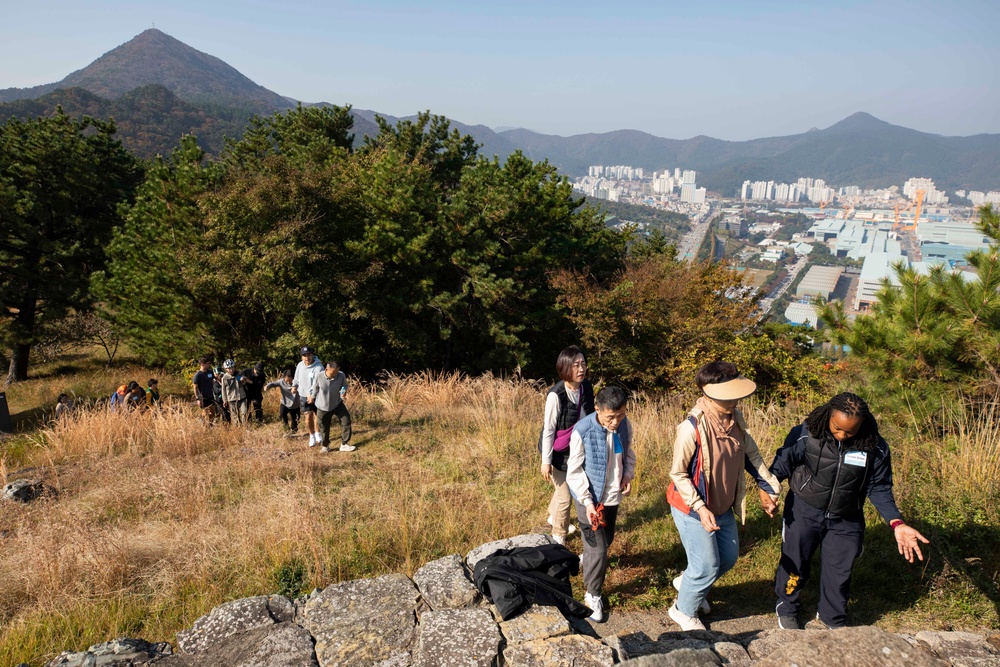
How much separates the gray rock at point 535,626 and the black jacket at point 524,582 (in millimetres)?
44

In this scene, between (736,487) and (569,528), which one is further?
(569,528)

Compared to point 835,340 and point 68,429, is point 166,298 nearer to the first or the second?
point 68,429

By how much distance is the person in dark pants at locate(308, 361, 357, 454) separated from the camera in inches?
245

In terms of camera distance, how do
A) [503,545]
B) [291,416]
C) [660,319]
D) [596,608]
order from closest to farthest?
1. [596,608]
2. [503,545]
3. [291,416]
4. [660,319]

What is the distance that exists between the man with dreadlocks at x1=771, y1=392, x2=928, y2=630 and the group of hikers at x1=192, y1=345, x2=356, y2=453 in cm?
458

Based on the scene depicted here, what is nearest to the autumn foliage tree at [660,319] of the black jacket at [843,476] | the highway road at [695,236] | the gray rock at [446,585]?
the black jacket at [843,476]

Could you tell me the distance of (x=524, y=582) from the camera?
285 cm

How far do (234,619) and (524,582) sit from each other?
157 centimetres

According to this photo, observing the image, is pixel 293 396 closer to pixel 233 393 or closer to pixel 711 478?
pixel 233 393

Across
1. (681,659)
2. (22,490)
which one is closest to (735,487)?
(681,659)

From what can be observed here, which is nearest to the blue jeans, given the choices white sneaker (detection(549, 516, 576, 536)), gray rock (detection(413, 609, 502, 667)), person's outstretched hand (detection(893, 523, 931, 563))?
person's outstretched hand (detection(893, 523, 931, 563))

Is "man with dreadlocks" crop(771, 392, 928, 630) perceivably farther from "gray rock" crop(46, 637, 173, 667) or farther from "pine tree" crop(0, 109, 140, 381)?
"pine tree" crop(0, 109, 140, 381)

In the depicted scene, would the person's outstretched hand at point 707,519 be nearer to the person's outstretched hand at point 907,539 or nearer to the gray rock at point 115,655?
the person's outstretched hand at point 907,539

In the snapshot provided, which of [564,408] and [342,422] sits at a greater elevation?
[564,408]
